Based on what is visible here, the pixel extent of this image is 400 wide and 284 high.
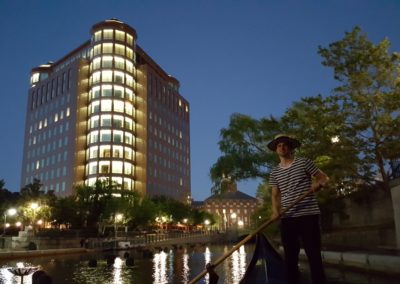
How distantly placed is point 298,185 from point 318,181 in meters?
0.35

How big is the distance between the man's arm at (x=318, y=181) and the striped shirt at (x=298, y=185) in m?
0.06

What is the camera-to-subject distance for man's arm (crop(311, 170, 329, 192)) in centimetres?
556

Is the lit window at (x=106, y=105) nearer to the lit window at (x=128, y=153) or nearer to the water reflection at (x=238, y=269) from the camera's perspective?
the lit window at (x=128, y=153)

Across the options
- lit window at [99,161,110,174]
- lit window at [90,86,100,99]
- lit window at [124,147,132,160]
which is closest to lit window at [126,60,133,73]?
lit window at [90,86,100,99]

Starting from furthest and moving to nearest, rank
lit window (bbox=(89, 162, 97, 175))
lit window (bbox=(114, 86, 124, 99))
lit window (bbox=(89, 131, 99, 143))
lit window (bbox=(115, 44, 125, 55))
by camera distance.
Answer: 1. lit window (bbox=(115, 44, 125, 55))
2. lit window (bbox=(114, 86, 124, 99))
3. lit window (bbox=(89, 131, 99, 143))
4. lit window (bbox=(89, 162, 97, 175))

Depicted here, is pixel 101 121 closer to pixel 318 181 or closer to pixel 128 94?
pixel 128 94

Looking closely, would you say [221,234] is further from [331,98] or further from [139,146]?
[331,98]

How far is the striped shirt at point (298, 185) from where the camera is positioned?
5824 millimetres

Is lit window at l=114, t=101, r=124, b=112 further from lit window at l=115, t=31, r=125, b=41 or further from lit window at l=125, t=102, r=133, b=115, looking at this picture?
lit window at l=115, t=31, r=125, b=41

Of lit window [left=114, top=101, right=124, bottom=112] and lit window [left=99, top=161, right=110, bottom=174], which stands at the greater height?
lit window [left=114, top=101, right=124, bottom=112]

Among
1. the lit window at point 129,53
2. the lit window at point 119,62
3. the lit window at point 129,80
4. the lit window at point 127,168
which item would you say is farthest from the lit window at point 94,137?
the lit window at point 129,53

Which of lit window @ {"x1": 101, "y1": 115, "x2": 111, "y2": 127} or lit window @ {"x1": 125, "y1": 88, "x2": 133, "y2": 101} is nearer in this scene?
lit window @ {"x1": 101, "y1": 115, "x2": 111, "y2": 127}

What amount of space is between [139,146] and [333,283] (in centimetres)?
9031

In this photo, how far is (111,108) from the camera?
93500 mm
